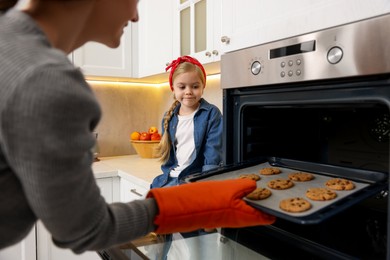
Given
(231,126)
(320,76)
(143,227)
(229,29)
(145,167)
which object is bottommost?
(145,167)

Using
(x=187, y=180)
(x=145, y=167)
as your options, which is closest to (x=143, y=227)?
(x=187, y=180)

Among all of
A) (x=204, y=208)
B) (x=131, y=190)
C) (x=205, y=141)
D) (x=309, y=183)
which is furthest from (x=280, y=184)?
(x=131, y=190)

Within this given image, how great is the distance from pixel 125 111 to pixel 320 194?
78.0 inches

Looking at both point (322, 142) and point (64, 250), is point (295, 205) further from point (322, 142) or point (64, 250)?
point (64, 250)

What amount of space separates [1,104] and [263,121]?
73 cm

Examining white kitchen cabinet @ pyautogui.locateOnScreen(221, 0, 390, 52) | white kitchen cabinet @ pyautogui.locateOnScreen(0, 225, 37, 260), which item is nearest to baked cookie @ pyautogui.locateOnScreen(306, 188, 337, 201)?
white kitchen cabinet @ pyautogui.locateOnScreen(221, 0, 390, 52)

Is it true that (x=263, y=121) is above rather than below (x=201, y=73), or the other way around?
below

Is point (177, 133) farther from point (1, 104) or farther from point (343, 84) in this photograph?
point (1, 104)

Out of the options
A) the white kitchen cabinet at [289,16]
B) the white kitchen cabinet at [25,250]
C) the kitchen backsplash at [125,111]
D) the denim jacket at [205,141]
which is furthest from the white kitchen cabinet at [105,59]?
the white kitchen cabinet at [289,16]

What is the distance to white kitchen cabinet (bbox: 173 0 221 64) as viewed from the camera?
54.8 inches

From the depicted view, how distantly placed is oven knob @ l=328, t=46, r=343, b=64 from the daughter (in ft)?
2.52

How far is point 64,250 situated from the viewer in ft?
5.77

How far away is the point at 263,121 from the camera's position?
96cm

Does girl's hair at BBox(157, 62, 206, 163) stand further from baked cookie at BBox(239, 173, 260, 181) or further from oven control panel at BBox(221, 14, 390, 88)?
baked cookie at BBox(239, 173, 260, 181)
